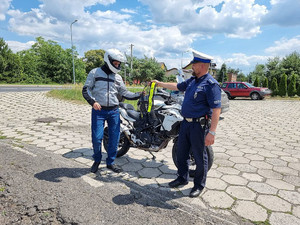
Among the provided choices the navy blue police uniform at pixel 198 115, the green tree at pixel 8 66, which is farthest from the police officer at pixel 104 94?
the green tree at pixel 8 66

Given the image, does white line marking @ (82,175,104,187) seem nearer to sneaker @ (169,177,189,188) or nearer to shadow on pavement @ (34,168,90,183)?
shadow on pavement @ (34,168,90,183)

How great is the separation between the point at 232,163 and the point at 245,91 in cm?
1549

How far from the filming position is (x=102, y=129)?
3.47 meters

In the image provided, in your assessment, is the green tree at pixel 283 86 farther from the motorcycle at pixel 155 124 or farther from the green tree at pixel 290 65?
the motorcycle at pixel 155 124

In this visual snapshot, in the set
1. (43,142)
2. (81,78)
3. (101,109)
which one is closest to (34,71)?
(81,78)

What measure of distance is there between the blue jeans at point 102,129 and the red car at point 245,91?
16.6 metres

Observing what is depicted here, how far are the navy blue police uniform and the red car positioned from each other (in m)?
16.6

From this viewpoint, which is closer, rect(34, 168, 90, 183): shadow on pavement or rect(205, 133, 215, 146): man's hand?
rect(205, 133, 215, 146): man's hand

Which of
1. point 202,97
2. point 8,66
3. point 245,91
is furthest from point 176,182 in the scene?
point 8,66

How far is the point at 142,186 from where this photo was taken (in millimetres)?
3160

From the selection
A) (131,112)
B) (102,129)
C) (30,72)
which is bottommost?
(102,129)

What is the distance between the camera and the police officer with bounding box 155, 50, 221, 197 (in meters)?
Result: 2.51

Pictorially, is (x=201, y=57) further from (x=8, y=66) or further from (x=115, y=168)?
(x=8, y=66)

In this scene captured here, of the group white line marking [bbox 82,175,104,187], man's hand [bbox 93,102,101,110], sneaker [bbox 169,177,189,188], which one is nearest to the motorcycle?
sneaker [bbox 169,177,189,188]
